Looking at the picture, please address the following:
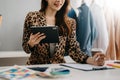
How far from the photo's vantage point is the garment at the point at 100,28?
295 centimetres

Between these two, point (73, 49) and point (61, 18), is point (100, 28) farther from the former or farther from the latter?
point (73, 49)

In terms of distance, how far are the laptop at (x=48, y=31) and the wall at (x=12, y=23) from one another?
1284 millimetres

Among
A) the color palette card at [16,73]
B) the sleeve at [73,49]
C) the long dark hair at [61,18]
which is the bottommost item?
the color palette card at [16,73]

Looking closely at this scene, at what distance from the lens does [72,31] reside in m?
2.03

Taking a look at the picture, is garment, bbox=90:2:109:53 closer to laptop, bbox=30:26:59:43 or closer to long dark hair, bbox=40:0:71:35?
long dark hair, bbox=40:0:71:35

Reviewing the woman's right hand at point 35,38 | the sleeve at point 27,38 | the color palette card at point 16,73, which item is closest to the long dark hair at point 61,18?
the sleeve at point 27,38

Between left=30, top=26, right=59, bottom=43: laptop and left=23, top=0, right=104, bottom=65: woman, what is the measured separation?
93 mm

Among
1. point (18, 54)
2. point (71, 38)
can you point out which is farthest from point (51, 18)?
point (18, 54)

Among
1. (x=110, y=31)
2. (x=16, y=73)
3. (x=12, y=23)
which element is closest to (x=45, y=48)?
(x=16, y=73)

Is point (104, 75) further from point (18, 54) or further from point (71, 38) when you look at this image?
point (18, 54)

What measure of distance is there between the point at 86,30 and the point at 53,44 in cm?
116

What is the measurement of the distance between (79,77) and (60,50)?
0.77m

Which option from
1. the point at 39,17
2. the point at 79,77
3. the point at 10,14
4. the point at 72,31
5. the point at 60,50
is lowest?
the point at 79,77

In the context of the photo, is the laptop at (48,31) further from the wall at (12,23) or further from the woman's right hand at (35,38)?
the wall at (12,23)
